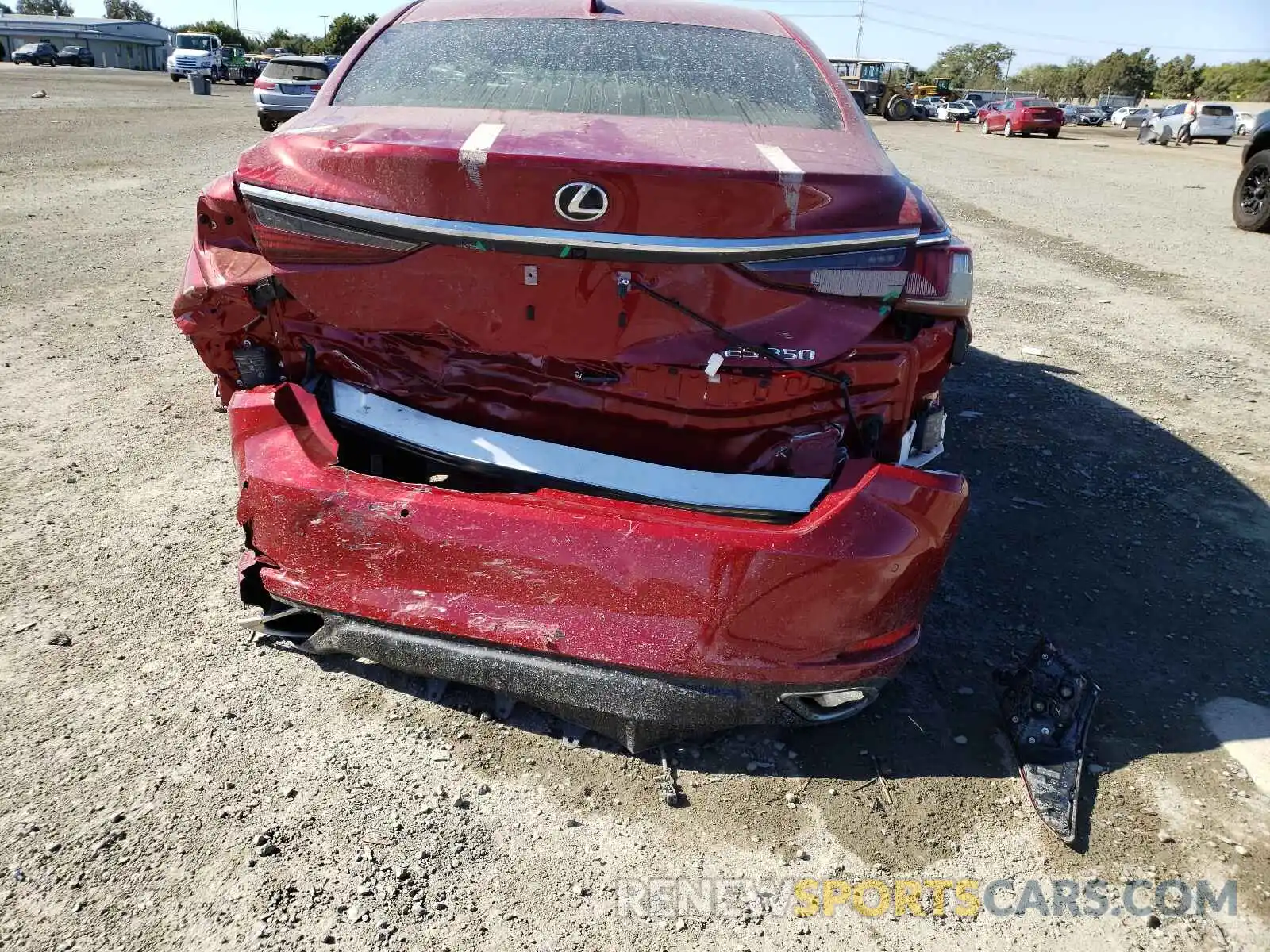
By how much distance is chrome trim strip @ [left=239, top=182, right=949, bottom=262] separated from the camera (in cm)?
208

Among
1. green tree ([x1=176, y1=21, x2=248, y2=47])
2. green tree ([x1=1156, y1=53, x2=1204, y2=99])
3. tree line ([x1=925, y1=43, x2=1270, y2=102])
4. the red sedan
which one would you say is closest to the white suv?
the red sedan

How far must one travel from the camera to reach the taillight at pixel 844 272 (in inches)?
84.8

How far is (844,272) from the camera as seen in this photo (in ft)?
7.16

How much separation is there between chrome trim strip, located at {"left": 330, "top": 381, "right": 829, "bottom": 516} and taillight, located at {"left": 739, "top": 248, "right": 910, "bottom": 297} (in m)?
0.49

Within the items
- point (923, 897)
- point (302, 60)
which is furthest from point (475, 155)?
point (302, 60)

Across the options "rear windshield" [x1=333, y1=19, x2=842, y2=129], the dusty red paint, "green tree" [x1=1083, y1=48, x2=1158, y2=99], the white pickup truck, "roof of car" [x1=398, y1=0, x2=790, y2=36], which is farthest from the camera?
"green tree" [x1=1083, y1=48, x2=1158, y2=99]

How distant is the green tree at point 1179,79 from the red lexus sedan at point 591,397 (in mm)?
76418

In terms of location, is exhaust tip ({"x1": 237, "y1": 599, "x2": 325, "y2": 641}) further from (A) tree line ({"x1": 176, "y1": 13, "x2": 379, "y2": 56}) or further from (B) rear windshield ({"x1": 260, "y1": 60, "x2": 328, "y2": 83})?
(A) tree line ({"x1": 176, "y1": 13, "x2": 379, "y2": 56})

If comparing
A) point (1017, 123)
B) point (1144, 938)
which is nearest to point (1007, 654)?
point (1144, 938)

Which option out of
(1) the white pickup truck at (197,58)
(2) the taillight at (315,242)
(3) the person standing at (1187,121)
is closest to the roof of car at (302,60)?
(1) the white pickup truck at (197,58)

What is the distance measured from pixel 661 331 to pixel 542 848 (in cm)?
129

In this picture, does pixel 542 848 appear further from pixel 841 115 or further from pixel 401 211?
pixel 841 115

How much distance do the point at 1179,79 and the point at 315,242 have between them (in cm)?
8183

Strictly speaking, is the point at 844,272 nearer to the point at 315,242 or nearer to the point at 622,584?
the point at 622,584
